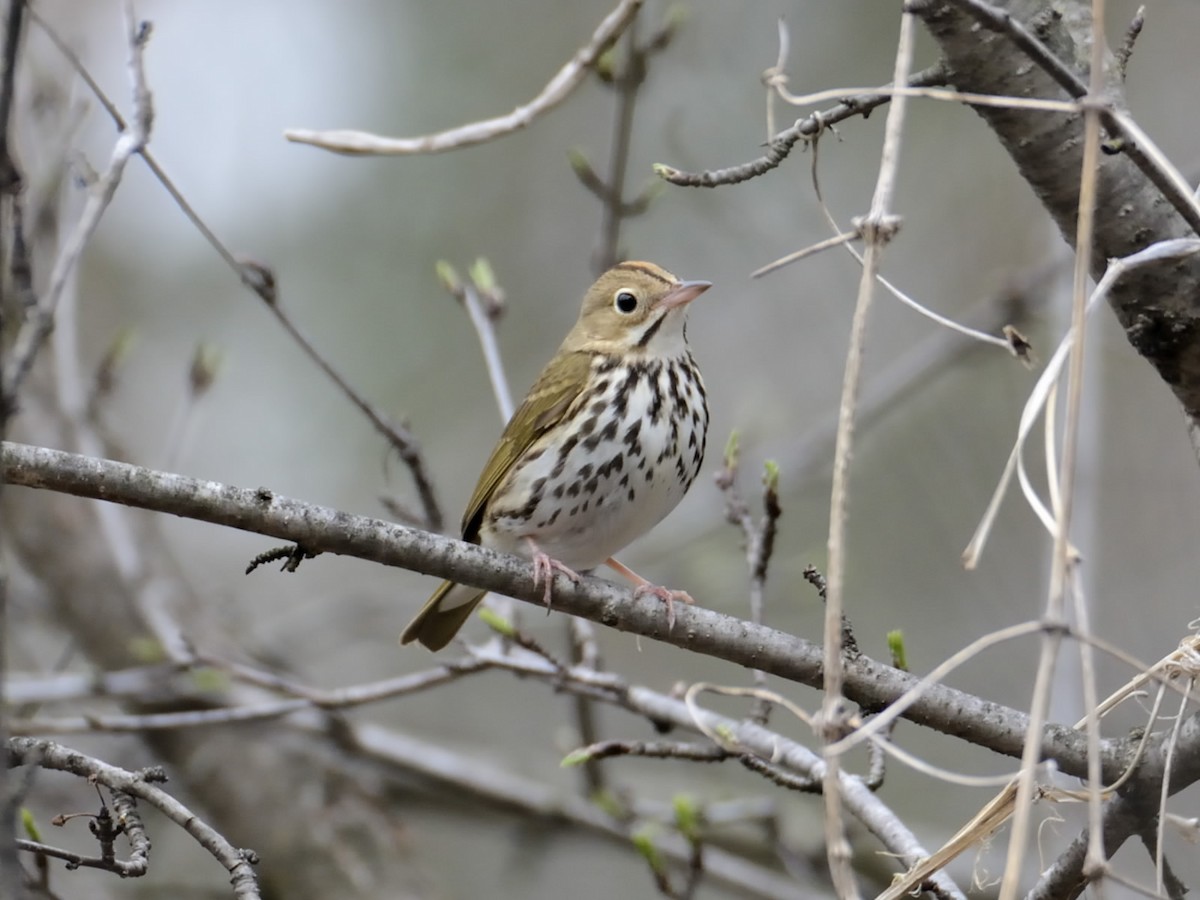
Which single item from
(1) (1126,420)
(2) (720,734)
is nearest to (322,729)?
(2) (720,734)

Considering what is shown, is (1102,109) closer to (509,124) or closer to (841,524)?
(841,524)

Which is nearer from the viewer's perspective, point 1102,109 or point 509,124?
point 1102,109

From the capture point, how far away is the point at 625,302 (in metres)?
4.44

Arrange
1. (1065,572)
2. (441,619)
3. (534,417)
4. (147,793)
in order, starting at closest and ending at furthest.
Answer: (1065,572), (147,793), (534,417), (441,619)

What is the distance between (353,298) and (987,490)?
489cm

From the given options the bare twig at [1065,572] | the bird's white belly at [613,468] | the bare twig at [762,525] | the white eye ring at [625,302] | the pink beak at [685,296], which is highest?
the white eye ring at [625,302]

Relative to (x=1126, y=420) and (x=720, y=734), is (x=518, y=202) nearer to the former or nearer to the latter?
(x=1126, y=420)

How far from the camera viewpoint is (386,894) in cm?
525

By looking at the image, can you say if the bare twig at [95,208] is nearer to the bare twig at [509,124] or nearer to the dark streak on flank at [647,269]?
the bare twig at [509,124]

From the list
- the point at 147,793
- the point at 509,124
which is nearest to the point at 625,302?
the point at 509,124

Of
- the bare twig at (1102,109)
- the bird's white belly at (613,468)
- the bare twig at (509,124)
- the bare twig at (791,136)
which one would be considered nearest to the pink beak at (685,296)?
the bird's white belly at (613,468)

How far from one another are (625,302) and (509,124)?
4.87 feet

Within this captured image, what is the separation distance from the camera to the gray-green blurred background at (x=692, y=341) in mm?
5871

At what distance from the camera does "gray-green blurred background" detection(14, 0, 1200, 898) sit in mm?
5871
